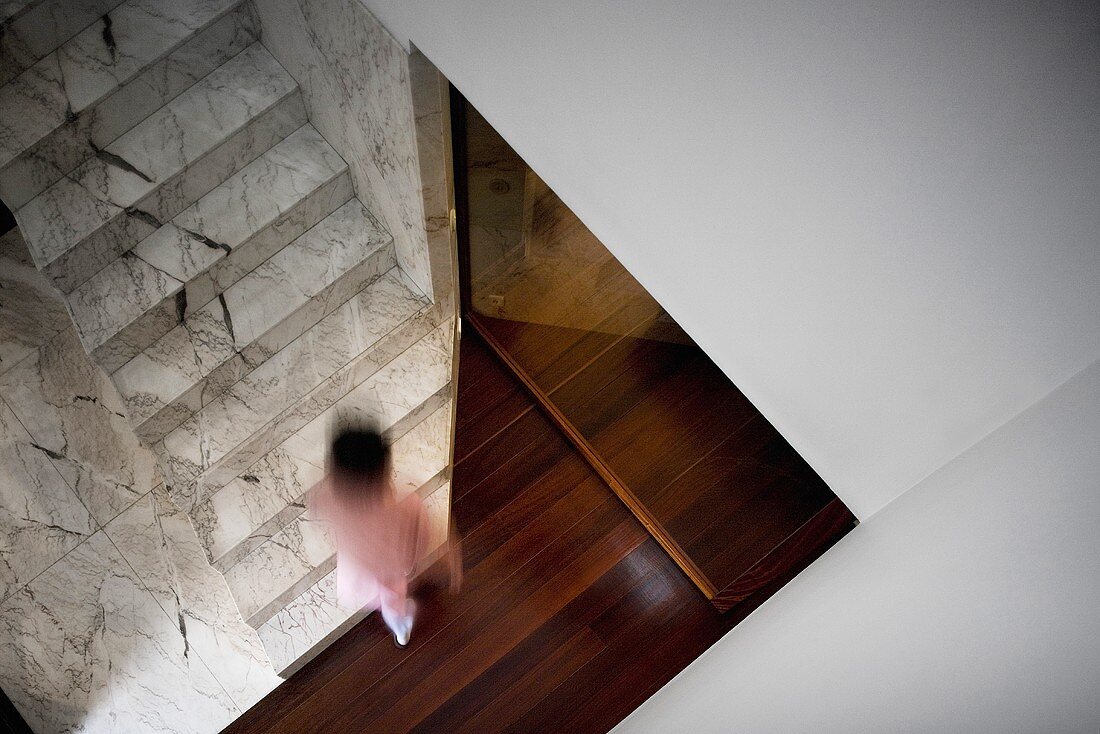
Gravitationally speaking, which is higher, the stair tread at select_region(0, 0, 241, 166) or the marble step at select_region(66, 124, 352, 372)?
the stair tread at select_region(0, 0, 241, 166)

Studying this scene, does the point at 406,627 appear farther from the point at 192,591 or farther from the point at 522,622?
the point at 192,591

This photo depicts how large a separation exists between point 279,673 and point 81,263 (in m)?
1.51

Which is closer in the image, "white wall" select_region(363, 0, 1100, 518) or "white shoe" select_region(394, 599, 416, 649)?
"white wall" select_region(363, 0, 1100, 518)

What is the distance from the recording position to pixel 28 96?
2588 millimetres

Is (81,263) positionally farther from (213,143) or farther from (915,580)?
(915,580)

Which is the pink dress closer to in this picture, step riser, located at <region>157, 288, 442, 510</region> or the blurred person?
the blurred person

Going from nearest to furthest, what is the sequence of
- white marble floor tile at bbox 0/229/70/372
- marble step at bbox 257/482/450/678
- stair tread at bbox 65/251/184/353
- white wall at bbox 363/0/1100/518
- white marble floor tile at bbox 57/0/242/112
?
white wall at bbox 363/0/1100/518 → white marble floor tile at bbox 57/0/242/112 → stair tread at bbox 65/251/184/353 → marble step at bbox 257/482/450/678 → white marble floor tile at bbox 0/229/70/372

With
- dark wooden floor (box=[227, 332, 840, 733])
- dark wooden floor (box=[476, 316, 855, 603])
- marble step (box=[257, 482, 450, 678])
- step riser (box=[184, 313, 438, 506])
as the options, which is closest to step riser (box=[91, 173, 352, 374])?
step riser (box=[184, 313, 438, 506])

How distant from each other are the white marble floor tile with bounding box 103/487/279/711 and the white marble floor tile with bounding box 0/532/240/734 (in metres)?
0.04

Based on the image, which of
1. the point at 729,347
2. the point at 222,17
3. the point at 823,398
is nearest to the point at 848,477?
the point at 823,398

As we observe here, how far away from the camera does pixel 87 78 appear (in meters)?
2.59

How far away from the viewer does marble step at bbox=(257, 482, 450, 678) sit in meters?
2.82

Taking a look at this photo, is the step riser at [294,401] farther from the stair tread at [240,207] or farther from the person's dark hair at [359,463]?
the stair tread at [240,207]

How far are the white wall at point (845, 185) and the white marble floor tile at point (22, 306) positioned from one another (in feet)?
7.39
